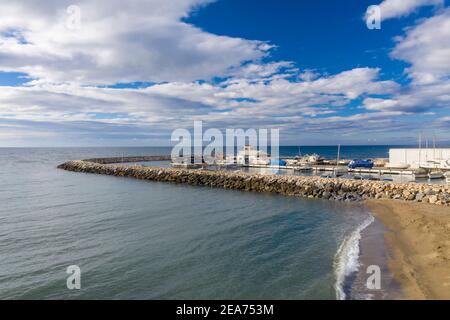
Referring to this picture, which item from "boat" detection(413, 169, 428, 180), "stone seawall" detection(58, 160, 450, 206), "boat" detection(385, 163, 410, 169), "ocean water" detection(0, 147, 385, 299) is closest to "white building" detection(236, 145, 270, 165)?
"stone seawall" detection(58, 160, 450, 206)

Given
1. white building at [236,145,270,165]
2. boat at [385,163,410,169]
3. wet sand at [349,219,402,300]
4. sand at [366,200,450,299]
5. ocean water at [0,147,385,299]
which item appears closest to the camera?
wet sand at [349,219,402,300]

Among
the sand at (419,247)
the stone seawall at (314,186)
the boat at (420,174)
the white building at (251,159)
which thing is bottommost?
the sand at (419,247)

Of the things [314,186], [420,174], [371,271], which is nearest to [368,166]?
[420,174]

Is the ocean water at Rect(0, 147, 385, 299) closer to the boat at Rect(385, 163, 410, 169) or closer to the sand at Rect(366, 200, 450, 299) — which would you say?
the sand at Rect(366, 200, 450, 299)

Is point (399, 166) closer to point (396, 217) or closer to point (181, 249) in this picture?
point (396, 217)

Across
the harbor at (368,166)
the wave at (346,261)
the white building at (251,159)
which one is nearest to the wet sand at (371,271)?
the wave at (346,261)

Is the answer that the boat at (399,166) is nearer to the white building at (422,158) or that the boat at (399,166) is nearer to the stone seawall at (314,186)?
the white building at (422,158)
